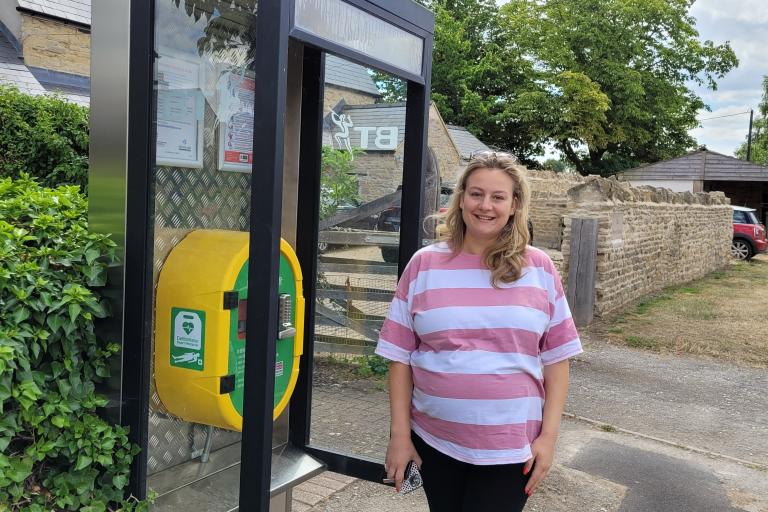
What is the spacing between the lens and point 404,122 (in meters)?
3.38

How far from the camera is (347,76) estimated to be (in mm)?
3512

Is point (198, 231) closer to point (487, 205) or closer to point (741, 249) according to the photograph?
point (487, 205)

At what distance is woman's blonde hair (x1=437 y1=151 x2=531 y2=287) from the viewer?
85.1 inches

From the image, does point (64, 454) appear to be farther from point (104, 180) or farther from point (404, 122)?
point (404, 122)

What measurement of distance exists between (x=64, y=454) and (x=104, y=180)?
3.15 ft

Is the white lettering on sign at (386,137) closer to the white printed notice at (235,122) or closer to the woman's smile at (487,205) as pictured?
the white printed notice at (235,122)

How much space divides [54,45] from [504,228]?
48.0 feet

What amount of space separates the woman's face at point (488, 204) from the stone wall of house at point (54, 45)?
1429cm

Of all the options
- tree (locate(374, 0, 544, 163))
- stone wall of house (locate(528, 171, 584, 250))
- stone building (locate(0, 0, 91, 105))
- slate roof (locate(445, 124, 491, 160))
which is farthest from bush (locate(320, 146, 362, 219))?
tree (locate(374, 0, 544, 163))

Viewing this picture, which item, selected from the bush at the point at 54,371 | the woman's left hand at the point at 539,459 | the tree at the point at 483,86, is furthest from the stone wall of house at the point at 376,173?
the tree at the point at 483,86

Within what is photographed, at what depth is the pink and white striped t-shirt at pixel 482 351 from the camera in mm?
2121

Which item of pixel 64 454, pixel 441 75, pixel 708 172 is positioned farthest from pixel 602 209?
pixel 441 75

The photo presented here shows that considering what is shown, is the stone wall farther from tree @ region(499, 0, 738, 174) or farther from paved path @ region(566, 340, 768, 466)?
tree @ region(499, 0, 738, 174)

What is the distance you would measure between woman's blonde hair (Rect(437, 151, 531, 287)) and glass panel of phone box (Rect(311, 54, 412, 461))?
3.71 ft
